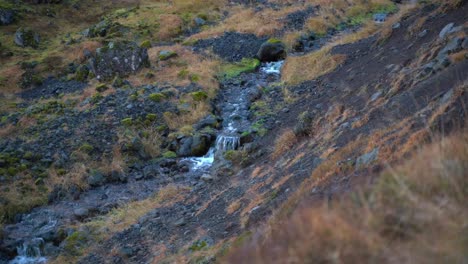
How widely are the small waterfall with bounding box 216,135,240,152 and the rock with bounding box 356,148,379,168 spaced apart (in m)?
8.45

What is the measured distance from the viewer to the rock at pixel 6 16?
32.5 meters

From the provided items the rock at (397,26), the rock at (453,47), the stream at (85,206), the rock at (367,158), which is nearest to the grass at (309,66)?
the rock at (397,26)

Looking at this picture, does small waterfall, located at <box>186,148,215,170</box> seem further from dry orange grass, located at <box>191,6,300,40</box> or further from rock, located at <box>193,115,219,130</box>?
dry orange grass, located at <box>191,6,300,40</box>

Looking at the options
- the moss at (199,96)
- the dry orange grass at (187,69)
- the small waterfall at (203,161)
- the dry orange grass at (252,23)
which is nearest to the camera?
the small waterfall at (203,161)

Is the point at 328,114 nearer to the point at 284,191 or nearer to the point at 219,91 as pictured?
→ the point at 284,191

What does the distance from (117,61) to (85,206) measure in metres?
9.96

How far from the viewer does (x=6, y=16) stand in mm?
32625

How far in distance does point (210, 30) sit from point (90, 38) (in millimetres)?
7746

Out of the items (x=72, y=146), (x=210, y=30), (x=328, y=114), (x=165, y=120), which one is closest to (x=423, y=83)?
(x=328, y=114)

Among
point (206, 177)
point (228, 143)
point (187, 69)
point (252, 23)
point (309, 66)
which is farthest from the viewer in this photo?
point (252, 23)

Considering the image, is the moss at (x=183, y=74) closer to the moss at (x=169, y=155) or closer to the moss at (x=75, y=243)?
the moss at (x=169, y=155)

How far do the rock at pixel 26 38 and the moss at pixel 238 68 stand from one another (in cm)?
1492

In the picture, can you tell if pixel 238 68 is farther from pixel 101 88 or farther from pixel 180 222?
pixel 180 222

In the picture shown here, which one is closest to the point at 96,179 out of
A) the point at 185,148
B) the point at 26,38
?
the point at 185,148
